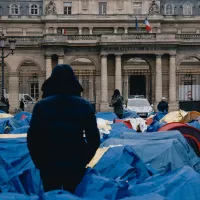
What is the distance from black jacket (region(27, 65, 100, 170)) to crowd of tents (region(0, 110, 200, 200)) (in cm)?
33

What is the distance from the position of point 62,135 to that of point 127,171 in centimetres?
227

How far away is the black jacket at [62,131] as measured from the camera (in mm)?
6457

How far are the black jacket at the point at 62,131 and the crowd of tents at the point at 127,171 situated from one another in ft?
1.08

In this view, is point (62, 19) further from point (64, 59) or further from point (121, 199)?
point (121, 199)

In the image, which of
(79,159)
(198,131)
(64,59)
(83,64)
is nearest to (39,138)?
(79,159)

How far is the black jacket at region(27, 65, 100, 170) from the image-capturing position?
6.46 meters

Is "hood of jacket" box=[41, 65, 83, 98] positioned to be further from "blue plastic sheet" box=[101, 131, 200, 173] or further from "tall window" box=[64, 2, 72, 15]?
"tall window" box=[64, 2, 72, 15]

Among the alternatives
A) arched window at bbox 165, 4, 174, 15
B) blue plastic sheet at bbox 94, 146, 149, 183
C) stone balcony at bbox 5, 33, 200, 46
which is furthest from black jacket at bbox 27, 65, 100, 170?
arched window at bbox 165, 4, 174, 15

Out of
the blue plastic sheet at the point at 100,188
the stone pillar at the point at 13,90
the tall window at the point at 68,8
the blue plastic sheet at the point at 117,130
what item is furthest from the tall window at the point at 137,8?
the blue plastic sheet at the point at 100,188

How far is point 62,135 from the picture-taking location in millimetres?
6453

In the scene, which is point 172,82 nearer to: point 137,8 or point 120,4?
point 137,8

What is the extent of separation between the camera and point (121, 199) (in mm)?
5605

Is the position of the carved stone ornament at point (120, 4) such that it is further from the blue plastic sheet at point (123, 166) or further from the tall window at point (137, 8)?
the blue plastic sheet at point (123, 166)

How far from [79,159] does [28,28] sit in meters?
57.0
